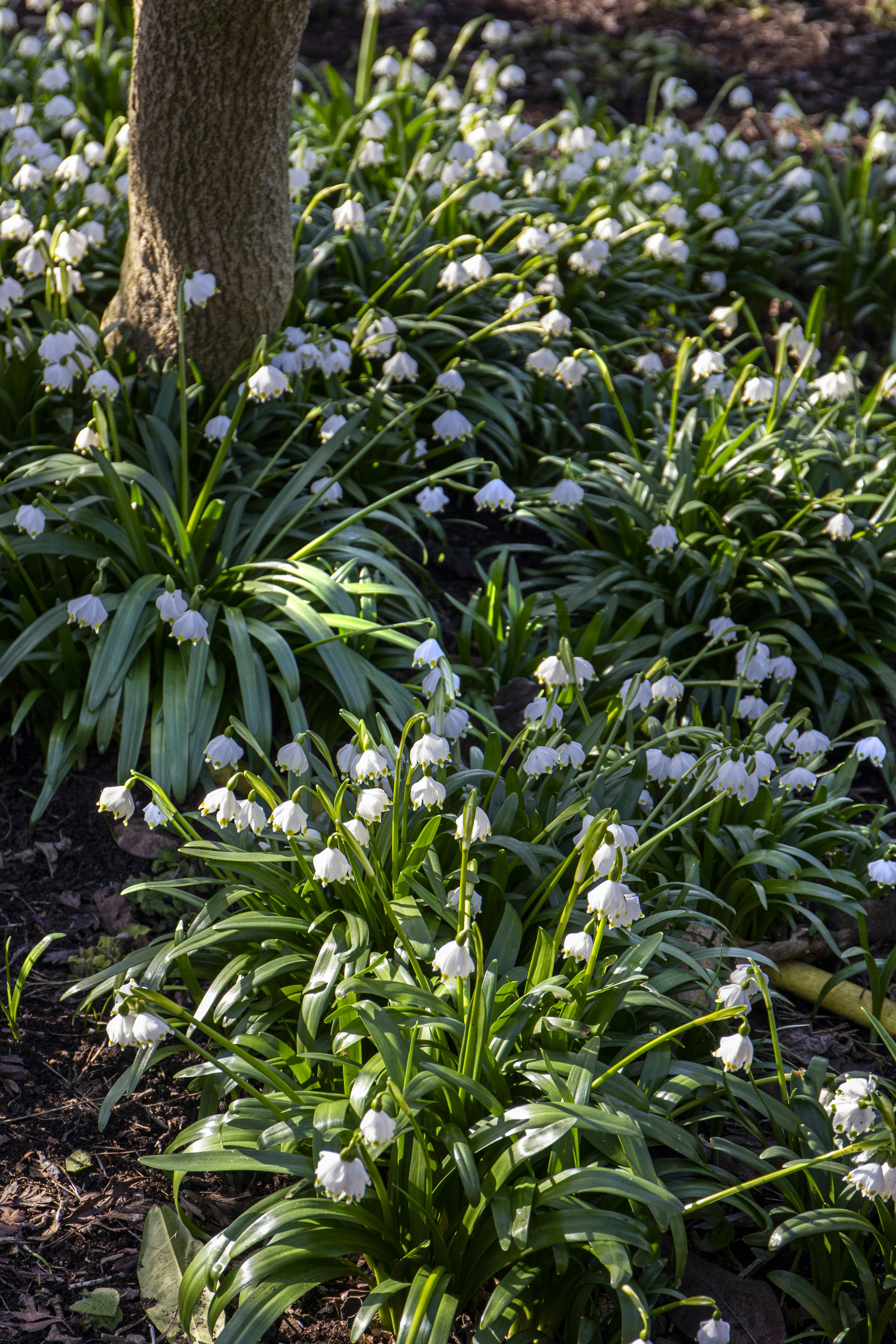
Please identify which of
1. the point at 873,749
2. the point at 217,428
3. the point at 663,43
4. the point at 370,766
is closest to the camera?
the point at 370,766

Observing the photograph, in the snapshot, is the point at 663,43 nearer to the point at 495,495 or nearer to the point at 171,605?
the point at 495,495

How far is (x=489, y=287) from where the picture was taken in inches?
194

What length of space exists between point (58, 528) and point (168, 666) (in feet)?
1.89

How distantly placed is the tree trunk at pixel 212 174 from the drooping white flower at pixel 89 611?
4.37ft

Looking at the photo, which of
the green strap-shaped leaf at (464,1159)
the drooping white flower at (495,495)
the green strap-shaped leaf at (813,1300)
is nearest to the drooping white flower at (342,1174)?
the green strap-shaped leaf at (464,1159)

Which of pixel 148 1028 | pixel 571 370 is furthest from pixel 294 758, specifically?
pixel 571 370

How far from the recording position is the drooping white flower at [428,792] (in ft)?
7.75

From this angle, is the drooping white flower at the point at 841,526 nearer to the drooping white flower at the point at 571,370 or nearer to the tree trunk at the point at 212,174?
the drooping white flower at the point at 571,370

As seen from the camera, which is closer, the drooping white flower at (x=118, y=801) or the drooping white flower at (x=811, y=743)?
the drooping white flower at (x=118, y=801)

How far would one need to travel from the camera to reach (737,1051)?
208cm

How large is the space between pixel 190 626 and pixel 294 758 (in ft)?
2.27

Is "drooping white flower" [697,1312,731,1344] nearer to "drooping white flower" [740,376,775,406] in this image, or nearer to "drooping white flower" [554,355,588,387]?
"drooping white flower" [554,355,588,387]

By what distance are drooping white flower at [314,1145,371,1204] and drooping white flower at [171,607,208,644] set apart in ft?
5.25

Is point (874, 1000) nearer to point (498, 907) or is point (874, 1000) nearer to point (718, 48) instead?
point (498, 907)
